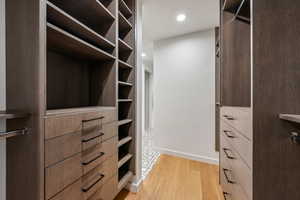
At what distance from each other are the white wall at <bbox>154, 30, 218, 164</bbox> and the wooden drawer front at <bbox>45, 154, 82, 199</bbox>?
236 cm

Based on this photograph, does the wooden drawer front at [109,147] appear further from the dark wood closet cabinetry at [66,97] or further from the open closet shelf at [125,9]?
the open closet shelf at [125,9]

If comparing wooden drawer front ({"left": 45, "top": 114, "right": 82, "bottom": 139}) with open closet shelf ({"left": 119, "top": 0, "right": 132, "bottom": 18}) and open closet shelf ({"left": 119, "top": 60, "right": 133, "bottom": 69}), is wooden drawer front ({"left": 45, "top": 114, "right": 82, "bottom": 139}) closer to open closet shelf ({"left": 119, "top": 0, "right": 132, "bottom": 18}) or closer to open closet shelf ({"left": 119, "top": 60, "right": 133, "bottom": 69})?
open closet shelf ({"left": 119, "top": 60, "right": 133, "bottom": 69})

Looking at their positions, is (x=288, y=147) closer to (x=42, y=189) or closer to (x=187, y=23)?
(x=42, y=189)

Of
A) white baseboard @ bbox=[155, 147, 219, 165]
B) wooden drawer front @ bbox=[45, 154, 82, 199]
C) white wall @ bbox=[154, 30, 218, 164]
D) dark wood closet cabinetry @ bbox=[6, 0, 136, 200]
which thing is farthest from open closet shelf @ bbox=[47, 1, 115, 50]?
white baseboard @ bbox=[155, 147, 219, 165]

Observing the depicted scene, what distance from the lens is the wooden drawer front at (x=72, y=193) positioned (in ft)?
2.74

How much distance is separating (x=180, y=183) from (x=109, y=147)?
1.29 meters

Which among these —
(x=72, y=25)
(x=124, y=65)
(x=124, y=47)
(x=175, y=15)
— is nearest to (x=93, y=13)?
(x=72, y=25)

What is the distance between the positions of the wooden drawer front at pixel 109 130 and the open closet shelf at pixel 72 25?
0.78 metres

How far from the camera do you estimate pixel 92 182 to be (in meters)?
1.09

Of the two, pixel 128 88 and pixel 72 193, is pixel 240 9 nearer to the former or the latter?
pixel 128 88

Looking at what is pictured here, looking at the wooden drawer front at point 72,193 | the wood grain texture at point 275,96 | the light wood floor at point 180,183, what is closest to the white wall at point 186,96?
the light wood floor at point 180,183

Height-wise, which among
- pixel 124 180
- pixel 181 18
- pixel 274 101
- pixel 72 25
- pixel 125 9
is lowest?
pixel 124 180

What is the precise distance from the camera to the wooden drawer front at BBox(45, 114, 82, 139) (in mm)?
756

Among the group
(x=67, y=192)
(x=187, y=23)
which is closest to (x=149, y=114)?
(x=187, y=23)
